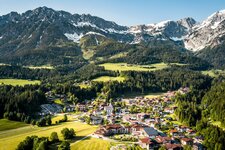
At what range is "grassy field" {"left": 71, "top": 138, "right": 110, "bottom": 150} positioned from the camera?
98.5 meters

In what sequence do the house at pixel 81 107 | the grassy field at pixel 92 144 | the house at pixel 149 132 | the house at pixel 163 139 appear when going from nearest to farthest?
1. the grassy field at pixel 92 144
2. the house at pixel 163 139
3. the house at pixel 149 132
4. the house at pixel 81 107

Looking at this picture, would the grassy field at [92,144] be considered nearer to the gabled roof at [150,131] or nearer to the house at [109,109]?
the gabled roof at [150,131]

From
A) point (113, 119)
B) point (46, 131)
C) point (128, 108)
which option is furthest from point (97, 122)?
point (128, 108)

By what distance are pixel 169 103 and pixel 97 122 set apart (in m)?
61.0

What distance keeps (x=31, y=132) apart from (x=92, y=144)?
29.7 meters

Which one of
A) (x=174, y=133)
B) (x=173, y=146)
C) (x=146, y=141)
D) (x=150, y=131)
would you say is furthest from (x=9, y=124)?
(x=173, y=146)

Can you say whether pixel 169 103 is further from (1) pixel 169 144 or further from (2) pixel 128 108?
(1) pixel 169 144

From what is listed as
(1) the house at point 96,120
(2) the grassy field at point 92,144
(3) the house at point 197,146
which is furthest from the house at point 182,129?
(1) the house at point 96,120

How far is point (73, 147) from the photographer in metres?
99.6

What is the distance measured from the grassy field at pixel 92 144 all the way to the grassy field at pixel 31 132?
5.85 metres

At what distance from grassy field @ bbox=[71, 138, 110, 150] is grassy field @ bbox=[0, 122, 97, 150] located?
230 inches

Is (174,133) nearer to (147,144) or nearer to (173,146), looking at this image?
(173,146)

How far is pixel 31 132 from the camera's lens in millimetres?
119938

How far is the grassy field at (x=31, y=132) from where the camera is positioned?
4106 inches
